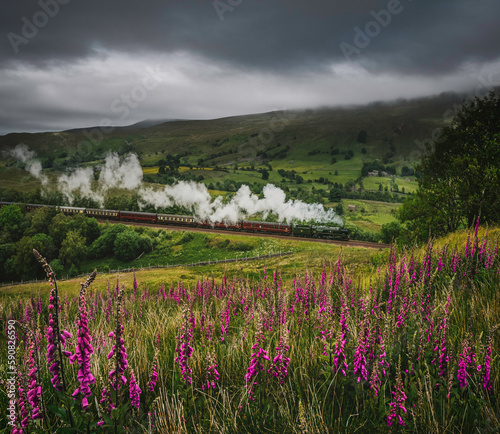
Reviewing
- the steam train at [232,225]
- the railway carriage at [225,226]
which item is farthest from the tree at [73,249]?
the railway carriage at [225,226]

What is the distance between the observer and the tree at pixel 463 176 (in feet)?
69.6

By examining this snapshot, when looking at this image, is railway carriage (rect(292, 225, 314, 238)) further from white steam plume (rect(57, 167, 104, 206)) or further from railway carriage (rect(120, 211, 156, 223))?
white steam plume (rect(57, 167, 104, 206))

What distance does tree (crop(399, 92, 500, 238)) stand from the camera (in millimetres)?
21203

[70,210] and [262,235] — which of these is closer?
[262,235]

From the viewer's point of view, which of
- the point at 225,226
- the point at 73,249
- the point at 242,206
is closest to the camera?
the point at 225,226

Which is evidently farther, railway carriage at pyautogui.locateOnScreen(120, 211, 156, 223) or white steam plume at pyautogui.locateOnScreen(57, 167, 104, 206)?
white steam plume at pyautogui.locateOnScreen(57, 167, 104, 206)

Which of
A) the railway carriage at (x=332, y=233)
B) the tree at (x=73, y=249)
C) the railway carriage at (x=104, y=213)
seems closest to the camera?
the railway carriage at (x=332, y=233)

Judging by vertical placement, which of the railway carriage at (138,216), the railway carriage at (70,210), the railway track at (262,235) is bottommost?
the railway track at (262,235)

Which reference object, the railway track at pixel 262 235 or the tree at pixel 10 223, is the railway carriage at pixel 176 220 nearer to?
the railway track at pixel 262 235

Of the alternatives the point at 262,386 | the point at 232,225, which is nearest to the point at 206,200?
the point at 232,225

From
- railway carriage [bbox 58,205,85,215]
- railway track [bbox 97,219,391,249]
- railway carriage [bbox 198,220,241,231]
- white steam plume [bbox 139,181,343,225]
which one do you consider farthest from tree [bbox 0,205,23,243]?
railway carriage [bbox 198,220,241,231]

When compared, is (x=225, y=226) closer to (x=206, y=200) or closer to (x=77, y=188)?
(x=206, y=200)

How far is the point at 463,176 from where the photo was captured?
75.9 ft

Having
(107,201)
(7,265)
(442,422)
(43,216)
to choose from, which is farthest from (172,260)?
(442,422)
